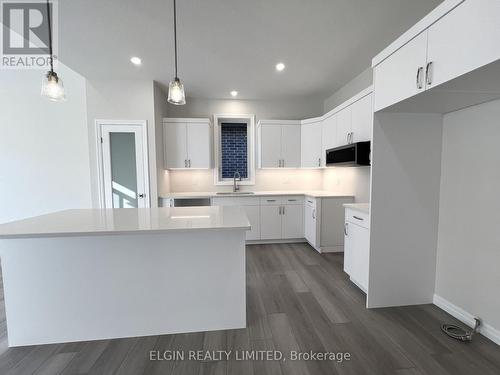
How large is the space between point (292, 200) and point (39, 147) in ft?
15.4

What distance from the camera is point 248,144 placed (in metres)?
4.48

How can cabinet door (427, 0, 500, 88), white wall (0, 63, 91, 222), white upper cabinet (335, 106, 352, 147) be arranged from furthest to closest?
white wall (0, 63, 91, 222) → white upper cabinet (335, 106, 352, 147) → cabinet door (427, 0, 500, 88)

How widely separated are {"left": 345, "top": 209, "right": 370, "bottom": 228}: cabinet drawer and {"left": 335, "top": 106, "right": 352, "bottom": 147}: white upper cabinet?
1110 millimetres

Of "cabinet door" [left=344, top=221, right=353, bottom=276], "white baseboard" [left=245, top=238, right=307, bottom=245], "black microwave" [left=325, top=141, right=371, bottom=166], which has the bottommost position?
"white baseboard" [left=245, top=238, right=307, bottom=245]

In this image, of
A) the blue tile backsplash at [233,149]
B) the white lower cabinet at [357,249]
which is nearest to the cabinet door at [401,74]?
the white lower cabinet at [357,249]

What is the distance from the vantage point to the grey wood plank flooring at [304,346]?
1434 millimetres

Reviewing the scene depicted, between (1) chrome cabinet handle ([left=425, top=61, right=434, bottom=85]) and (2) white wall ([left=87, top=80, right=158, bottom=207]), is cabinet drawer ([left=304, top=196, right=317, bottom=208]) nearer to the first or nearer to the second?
(1) chrome cabinet handle ([left=425, top=61, right=434, bottom=85])

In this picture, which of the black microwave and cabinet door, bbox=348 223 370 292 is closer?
cabinet door, bbox=348 223 370 292

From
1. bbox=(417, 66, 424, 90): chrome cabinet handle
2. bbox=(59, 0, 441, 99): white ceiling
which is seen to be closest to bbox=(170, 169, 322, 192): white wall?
bbox=(59, 0, 441, 99): white ceiling

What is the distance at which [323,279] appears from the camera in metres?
2.67

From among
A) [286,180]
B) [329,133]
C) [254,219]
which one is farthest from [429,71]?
[286,180]

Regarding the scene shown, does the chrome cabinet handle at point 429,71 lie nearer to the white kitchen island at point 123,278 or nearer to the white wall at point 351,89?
the white kitchen island at point 123,278

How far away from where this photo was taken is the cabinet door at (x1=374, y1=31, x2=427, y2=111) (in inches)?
58.7

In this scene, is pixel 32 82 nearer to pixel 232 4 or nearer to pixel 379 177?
pixel 232 4
